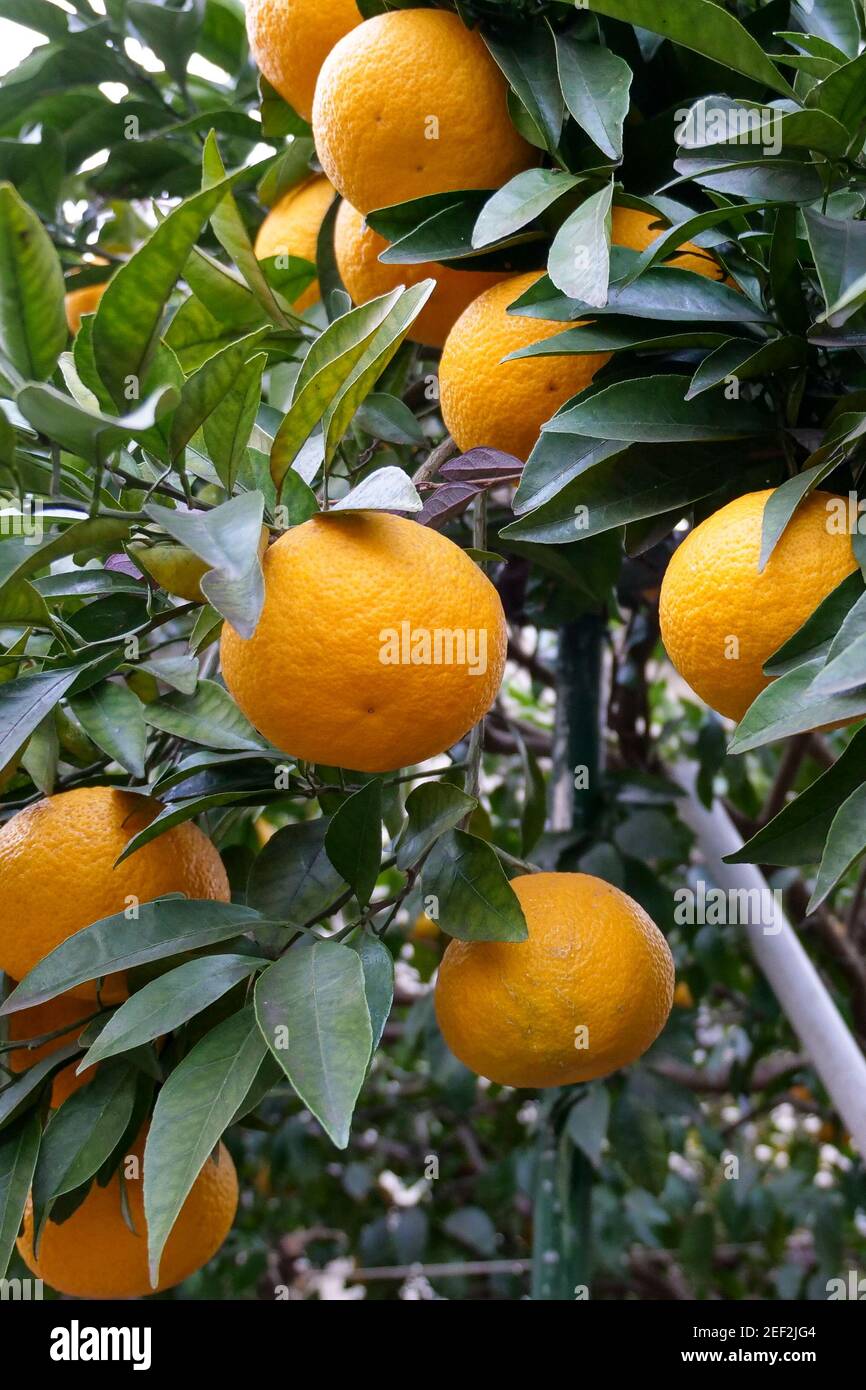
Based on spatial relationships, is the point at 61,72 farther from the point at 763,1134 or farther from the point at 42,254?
the point at 763,1134

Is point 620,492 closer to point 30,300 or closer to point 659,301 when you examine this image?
point 659,301

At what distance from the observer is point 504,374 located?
2.70 ft

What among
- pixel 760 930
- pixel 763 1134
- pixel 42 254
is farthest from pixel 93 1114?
pixel 763 1134

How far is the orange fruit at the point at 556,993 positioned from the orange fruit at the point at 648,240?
0.43m

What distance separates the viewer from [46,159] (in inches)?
49.0

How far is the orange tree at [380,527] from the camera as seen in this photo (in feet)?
2.25

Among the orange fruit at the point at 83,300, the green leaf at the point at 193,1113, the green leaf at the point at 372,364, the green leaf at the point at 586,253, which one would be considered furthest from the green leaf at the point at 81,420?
the orange fruit at the point at 83,300

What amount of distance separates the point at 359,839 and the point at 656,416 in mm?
325

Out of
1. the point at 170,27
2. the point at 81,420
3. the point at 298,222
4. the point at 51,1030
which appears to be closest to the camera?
the point at 81,420

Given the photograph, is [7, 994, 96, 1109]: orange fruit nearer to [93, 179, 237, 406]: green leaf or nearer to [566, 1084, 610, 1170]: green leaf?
[93, 179, 237, 406]: green leaf

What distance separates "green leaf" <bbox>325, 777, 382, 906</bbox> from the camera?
808mm

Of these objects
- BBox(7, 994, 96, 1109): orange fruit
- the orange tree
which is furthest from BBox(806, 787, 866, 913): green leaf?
BBox(7, 994, 96, 1109): orange fruit

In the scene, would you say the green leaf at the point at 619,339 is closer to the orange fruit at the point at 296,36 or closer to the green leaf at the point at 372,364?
the green leaf at the point at 372,364

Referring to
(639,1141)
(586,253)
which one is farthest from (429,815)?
(639,1141)
